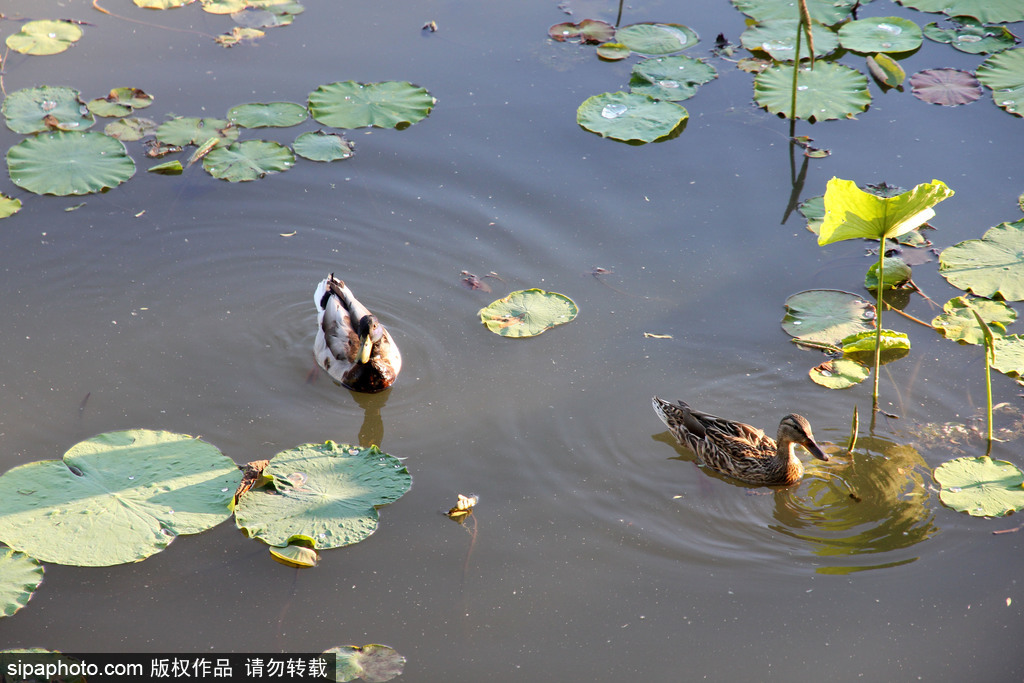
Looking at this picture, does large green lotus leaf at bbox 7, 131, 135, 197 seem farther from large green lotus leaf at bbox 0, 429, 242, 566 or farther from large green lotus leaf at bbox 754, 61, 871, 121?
large green lotus leaf at bbox 754, 61, 871, 121

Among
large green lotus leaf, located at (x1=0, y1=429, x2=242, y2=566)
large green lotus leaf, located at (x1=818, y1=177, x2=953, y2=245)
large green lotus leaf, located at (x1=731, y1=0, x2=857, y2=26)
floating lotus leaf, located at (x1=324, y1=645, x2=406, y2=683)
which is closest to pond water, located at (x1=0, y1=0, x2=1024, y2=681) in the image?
floating lotus leaf, located at (x1=324, y1=645, x2=406, y2=683)

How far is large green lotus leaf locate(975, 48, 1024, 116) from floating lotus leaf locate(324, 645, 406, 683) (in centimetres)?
746

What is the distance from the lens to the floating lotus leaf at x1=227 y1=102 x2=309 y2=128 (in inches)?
302

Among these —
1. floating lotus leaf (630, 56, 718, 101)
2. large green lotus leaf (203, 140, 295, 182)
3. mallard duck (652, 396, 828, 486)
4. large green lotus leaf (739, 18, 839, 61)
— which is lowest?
mallard duck (652, 396, 828, 486)

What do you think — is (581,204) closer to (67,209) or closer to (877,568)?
(877,568)

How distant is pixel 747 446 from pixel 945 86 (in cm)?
529

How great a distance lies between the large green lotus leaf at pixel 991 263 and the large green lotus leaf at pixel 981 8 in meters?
3.85

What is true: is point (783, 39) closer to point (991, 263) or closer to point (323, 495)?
point (991, 263)

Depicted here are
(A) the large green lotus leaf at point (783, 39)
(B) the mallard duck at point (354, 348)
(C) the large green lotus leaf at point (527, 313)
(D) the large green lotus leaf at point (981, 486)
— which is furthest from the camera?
(A) the large green lotus leaf at point (783, 39)

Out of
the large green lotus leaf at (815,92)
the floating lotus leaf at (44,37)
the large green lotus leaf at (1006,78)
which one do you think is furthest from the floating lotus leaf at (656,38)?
the floating lotus leaf at (44,37)

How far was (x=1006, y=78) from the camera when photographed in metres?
8.32

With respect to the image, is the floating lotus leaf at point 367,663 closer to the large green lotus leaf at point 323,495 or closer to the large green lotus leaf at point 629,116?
the large green lotus leaf at point 323,495

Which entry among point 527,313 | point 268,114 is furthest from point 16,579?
point 268,114

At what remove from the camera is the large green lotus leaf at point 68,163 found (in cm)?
697
